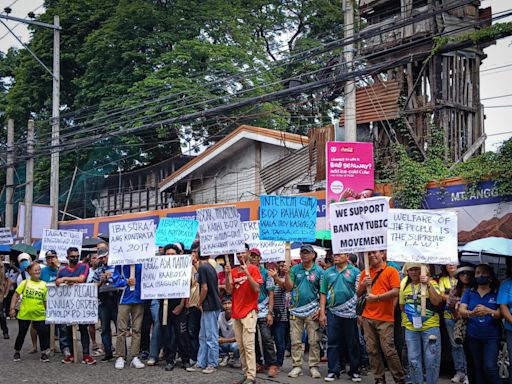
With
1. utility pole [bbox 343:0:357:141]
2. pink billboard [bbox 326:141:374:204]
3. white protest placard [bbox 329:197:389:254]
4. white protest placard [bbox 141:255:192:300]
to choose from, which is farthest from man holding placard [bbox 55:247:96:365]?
utility pole [bbox 343:0:357:141]

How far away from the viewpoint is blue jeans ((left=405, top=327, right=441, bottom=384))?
7973 mm

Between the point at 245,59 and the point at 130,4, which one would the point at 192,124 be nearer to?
the point at 245,59

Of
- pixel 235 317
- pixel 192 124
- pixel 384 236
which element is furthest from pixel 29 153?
pixel 384 236

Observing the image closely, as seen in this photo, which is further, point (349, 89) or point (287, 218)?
point (349, 89)

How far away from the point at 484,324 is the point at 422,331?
0.78 m

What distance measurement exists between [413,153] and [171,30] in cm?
1407

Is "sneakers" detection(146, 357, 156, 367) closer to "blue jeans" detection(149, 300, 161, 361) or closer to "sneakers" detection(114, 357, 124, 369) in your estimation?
"blue jeans" detection(149, 300, 161, 361)

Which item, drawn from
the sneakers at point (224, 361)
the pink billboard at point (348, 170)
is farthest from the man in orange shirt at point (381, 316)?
the pink billboard at point (348, 170)

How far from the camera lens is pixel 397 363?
838 centimetres

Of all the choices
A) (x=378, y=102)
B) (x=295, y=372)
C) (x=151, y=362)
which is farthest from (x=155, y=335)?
(x=378, y=102)

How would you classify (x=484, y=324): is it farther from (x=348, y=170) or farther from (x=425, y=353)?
(x=348, y=170)

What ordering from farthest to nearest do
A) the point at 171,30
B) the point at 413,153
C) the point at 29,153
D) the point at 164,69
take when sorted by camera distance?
the point at 171,30, the point at 164,69, the point at 29,153, the point at 413,153

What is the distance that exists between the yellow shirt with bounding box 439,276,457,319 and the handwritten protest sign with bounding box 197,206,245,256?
110 inches

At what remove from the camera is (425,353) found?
803 centimetres
